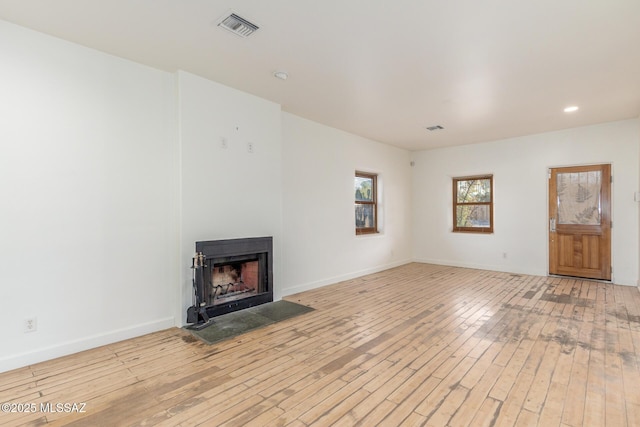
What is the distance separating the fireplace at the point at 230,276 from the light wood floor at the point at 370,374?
41 centimetres

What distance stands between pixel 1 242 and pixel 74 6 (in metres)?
1.96

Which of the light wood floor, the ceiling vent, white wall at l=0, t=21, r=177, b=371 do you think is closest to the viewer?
the light wood floor

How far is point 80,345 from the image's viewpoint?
285 cm

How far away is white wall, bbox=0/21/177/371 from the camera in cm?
256

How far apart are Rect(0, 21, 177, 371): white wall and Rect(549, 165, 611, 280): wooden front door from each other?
22.0 ft

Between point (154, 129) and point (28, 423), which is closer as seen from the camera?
point (28, 423)

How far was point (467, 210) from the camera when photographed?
23.4 feet

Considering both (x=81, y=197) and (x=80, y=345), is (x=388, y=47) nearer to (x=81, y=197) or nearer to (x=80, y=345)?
(x=81, y=197)

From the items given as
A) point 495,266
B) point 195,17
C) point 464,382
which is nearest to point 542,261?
point 495,266

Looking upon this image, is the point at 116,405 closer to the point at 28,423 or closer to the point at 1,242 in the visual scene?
the point at 28,423

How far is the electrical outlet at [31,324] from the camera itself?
2.59 m

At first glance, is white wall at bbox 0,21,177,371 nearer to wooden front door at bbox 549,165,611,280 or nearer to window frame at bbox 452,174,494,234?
window frame at bbox 452,174,494,234

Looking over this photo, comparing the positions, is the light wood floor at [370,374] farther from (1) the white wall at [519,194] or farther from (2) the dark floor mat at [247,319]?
(1) the white wall at [519,194]

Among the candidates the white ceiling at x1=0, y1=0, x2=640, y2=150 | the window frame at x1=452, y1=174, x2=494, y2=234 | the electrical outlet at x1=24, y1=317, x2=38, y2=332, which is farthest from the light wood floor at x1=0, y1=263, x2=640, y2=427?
the window frame at x1=452, y1=174, x2=494, y2=234
